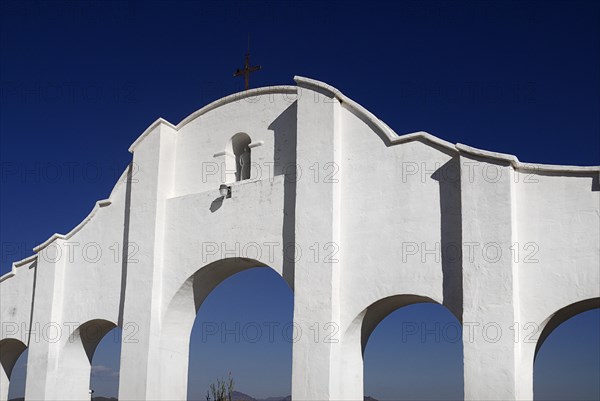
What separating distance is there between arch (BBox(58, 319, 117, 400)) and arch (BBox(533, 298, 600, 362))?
29.6 ft

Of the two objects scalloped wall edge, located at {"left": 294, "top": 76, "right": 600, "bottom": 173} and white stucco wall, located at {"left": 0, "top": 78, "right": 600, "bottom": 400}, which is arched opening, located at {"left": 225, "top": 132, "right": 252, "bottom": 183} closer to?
white stucco wall, located at {"left": 0, "top": 78, "right": 600, "bottom": 400}

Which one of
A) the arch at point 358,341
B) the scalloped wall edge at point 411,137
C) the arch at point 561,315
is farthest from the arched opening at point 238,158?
the arch at point 561,315

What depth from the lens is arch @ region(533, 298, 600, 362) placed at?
10844 millimetres

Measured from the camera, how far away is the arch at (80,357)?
16500 mm

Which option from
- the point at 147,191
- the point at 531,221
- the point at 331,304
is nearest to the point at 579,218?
the point at 531,221

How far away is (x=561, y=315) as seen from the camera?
11.4 metres

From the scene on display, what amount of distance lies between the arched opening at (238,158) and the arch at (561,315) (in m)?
6.28

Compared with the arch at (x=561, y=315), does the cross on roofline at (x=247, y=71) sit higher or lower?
higher

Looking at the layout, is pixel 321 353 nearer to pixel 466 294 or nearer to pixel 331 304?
pixel 331 304

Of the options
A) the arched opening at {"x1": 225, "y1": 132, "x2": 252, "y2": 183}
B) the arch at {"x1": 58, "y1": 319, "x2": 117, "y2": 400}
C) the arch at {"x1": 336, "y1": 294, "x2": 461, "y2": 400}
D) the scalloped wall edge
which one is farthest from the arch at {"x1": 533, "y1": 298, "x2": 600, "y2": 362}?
the arch at {"x1": 58, "y1": 319, "x2": 117, "y2": 400}

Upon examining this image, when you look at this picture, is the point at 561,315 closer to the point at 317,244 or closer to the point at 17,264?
the point at 317,244

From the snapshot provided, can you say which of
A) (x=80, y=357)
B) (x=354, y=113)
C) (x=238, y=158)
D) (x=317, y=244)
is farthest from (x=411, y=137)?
(x=80, y=357)

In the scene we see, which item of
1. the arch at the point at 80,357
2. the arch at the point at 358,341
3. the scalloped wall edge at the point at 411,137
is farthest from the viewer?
the arch at the point at 80,357

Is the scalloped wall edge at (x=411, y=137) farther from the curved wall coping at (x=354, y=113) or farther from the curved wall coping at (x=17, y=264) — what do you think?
the curved wall coping at (x=17, y=264)
